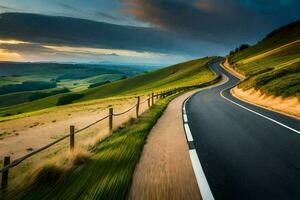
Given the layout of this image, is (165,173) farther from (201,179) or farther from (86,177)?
(86,177)

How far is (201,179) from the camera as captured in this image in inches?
244

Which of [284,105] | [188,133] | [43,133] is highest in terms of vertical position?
[284,105]

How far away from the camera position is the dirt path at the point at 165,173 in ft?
17.9

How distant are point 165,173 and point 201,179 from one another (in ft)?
2.87

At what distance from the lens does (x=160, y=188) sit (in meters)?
5.73

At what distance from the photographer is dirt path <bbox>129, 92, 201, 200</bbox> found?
214 inches

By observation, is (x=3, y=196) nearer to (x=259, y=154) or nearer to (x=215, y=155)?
(x=215, y=155)

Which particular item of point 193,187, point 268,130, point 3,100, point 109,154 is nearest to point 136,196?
point 193,187

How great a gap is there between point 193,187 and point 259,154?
3.30 meters

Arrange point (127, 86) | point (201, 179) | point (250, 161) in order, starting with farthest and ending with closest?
point (127, 86) < point (250, 161) < point (201, 179)

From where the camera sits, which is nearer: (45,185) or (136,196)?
(136,196)

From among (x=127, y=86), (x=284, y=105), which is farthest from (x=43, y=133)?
(x=127, y=86)

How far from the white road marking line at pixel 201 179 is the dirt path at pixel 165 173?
3.6 inches

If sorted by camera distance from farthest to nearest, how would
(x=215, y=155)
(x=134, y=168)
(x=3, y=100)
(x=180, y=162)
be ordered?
1. (x=3, y=100)
2. (x=215, y=155)
3. (x=180, y=162)
4. (x=134, y=168)
